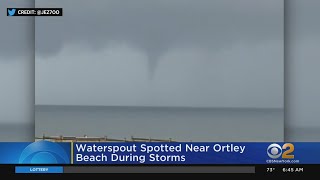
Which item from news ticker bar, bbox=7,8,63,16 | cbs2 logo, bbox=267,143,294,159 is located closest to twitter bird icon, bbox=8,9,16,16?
news ticker bar, bbox=7,8,63,16

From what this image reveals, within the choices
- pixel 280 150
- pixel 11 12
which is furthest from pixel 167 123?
pixel 11 12

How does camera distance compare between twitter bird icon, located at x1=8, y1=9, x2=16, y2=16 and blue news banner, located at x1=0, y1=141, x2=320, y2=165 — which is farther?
twitter bird icon, located at x1=8, y1=9, x2=16, y2=16

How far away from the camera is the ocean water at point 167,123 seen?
25.2 feet

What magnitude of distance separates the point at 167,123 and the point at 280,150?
1.37m

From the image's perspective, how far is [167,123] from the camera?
7.71 m

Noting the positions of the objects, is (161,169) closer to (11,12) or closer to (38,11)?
(38,11)

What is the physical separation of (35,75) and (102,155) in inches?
48.5

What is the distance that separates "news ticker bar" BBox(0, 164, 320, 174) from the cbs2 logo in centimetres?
13

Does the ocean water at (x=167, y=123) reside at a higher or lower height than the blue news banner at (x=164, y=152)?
higher

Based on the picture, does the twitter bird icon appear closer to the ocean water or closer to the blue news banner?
the ocean water

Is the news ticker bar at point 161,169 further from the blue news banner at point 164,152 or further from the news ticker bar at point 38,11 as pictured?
the news ticker bar at point 38,11

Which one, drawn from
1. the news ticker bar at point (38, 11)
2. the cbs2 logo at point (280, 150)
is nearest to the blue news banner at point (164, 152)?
the cbs2 logo at point (280, 150)

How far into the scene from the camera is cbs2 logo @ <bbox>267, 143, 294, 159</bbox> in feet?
25.3

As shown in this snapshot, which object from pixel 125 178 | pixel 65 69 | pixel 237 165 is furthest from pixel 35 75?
pixel 237 165
